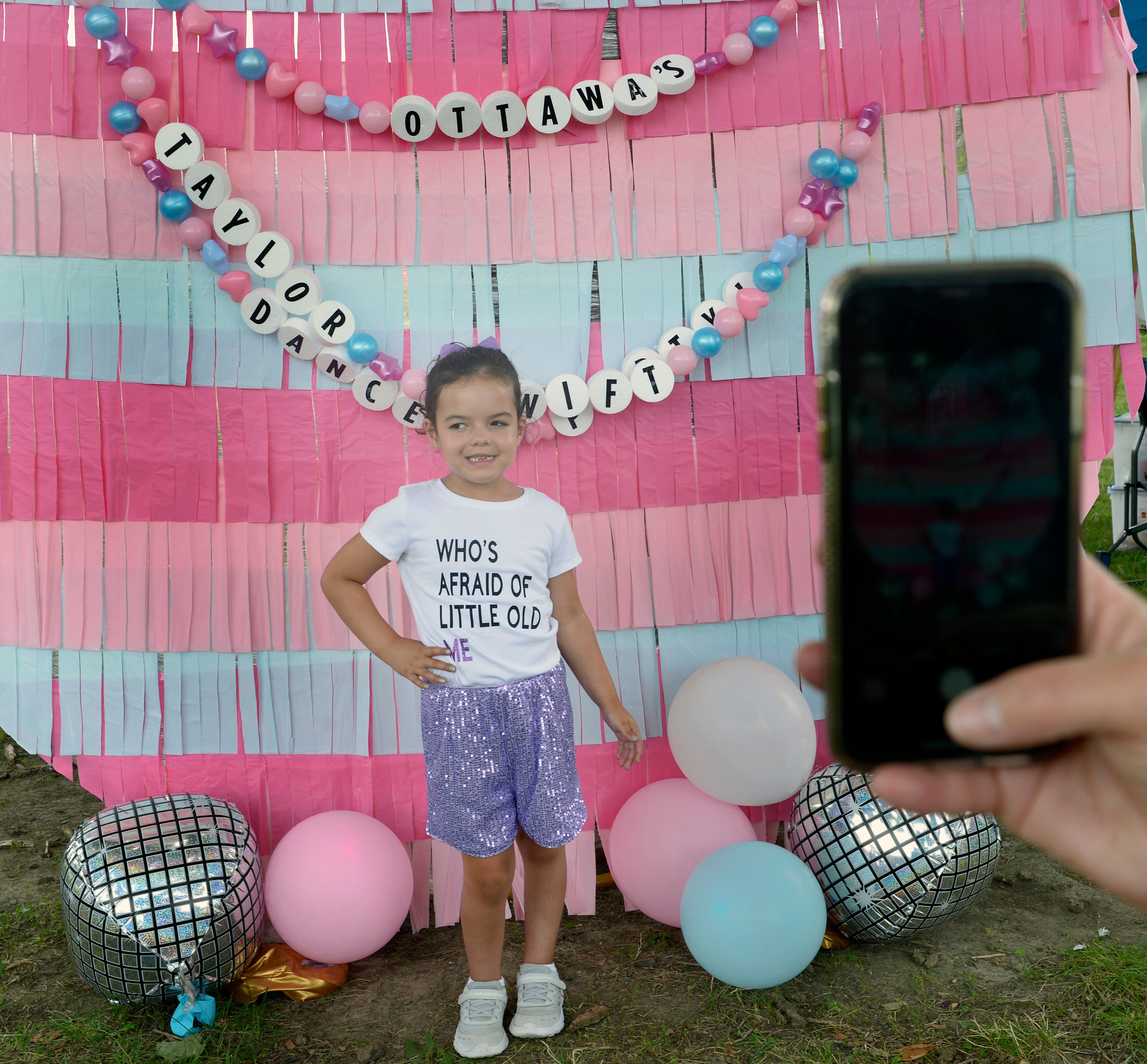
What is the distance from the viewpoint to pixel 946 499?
637mm

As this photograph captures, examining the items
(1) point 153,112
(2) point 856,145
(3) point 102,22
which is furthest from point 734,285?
(3) point 102,22

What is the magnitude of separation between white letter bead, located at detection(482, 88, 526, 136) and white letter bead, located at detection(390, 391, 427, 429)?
23.5 inches

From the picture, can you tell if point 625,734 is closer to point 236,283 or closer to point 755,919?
point 755,919

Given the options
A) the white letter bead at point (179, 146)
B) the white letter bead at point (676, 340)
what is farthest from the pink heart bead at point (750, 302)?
the white letter bead at point (179, 146)

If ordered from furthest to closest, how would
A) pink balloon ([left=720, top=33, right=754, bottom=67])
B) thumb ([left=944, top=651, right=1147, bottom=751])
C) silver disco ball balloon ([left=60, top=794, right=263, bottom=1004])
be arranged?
pink balloon ([left=720, top=33, right=754, bottom=67]) → silver disco ball balloon ([left=60, top=794, right=263, bottom=1004]) → thumb ([left=944, top=651, right=1147, bottom=751])

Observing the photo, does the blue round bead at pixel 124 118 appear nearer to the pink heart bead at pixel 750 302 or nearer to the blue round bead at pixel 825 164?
the pink heart bead at pixel 750 302

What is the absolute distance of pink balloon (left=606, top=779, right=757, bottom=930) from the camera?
6.88 feet

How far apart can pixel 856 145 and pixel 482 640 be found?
1349 mm

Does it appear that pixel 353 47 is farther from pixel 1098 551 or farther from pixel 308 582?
pixel 1098 551

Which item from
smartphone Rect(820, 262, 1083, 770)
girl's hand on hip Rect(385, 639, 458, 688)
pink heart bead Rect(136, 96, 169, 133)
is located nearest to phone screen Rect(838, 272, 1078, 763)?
smartphone Rect(820, 262, 1083, 770)

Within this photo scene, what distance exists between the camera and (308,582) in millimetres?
2201

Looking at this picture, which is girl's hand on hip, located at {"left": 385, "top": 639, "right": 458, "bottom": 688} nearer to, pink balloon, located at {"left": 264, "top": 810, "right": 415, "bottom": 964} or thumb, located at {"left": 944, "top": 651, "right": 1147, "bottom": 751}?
pink balloon, located at {"left": 264, "top": 810, "right": 415, "bottom": 964}

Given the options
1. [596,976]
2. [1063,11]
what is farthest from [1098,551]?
[596,976]

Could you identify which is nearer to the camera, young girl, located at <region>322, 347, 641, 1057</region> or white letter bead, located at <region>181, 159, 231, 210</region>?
young girl, located at <region>322, 347, 641, 1057</region>
